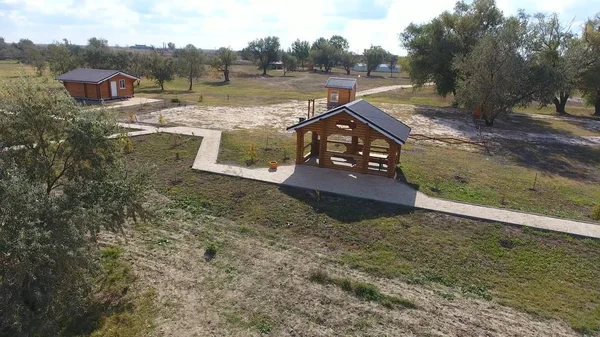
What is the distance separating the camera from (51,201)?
29.2 ft

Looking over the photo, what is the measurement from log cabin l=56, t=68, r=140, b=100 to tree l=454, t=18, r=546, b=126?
106 ft

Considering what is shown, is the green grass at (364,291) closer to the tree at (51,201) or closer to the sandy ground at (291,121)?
the tree at (51,201)

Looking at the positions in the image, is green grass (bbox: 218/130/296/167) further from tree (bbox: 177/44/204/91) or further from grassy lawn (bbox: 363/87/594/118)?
tree (bbox: 177/44/204/91)

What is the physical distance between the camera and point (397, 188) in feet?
56.0

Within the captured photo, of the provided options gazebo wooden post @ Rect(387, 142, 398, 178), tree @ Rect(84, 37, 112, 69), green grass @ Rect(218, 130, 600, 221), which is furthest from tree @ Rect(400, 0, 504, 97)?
tree @ Rect(84, 37, 112, 69)

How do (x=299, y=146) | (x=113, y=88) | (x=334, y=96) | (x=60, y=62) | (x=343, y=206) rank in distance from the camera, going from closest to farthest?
1. (x=343, y=206)
2. (x=299, y=146)
3. (x=113, y=88)
4. (x=334, y=96)
5. (x=60, y=62)

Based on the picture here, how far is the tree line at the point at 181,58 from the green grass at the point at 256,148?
3107 cm

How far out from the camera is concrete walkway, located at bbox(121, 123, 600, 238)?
1431cm

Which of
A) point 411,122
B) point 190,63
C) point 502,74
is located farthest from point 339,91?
point 190,63

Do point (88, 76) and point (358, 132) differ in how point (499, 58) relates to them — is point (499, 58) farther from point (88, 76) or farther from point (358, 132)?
point (88, 76)

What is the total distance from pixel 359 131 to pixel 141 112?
69.9ft

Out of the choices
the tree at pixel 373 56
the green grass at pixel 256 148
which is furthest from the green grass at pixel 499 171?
the tree at pixel 373 56

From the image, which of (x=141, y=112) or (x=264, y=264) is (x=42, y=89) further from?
(x=141, y=112)

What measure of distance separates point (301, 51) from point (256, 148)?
9228cm
